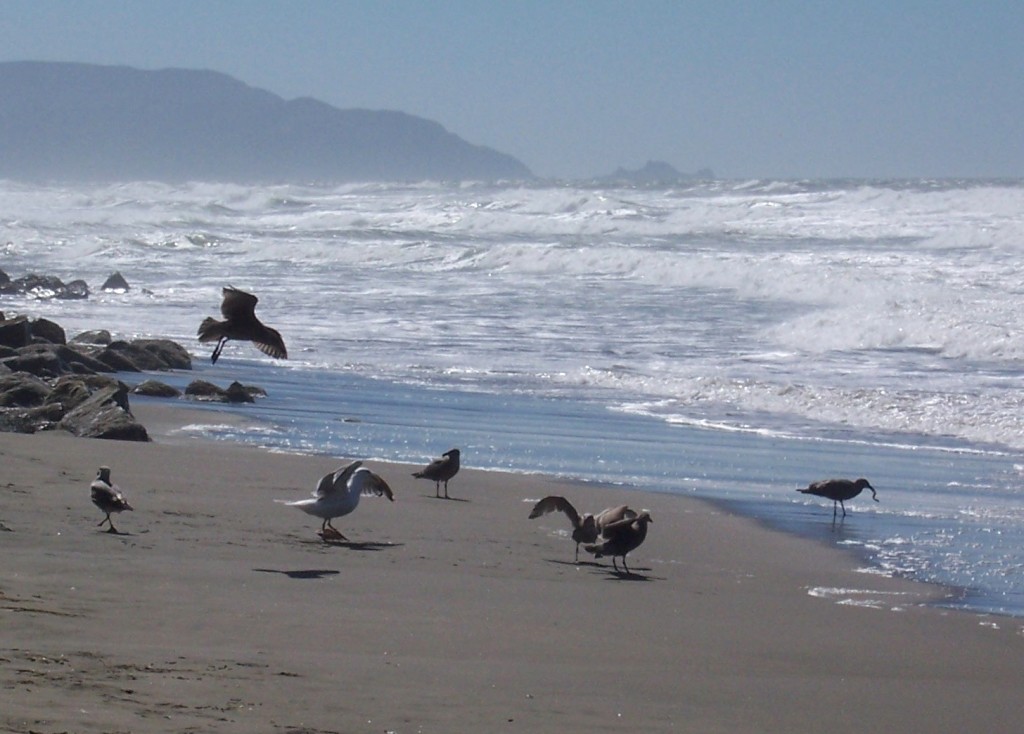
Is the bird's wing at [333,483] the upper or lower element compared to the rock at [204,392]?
lower

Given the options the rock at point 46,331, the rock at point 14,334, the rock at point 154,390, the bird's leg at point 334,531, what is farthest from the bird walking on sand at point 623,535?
the rock at point 46,331

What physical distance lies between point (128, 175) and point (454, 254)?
6374 inches

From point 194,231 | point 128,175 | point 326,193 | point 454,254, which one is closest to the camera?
point 454,254

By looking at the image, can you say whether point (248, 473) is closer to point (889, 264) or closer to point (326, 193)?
point (889, 264)

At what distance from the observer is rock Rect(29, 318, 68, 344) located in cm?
1537

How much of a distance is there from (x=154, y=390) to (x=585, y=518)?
6983 millimetres

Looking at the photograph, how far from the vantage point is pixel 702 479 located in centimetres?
1040

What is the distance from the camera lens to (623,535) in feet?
23.4

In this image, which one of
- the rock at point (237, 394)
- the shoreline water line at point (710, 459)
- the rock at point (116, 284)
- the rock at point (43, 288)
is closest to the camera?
the shoreline water line at point (710, 459)

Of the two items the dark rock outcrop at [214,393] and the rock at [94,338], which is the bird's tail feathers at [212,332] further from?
the rock at [94,338]

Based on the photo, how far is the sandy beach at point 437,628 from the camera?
4.36m

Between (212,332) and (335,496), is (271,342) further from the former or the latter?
(335,496)

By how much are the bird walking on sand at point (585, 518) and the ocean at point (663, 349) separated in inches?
56.9

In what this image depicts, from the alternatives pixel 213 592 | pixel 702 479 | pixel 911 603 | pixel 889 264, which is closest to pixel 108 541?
pixel 213 592
